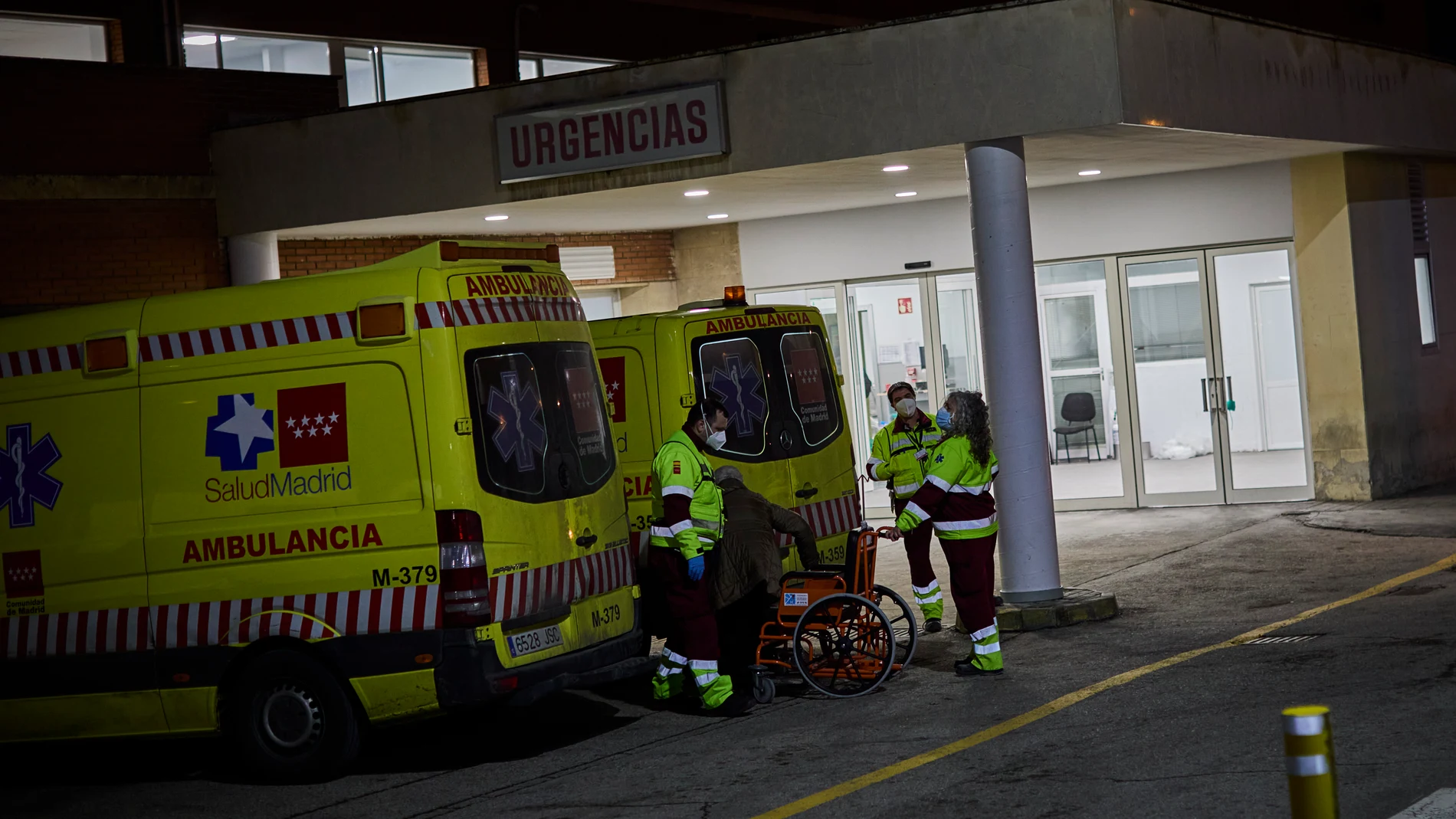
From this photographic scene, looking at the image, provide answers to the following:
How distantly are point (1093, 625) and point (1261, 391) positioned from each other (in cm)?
619

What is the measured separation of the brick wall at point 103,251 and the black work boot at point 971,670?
27.4 ft

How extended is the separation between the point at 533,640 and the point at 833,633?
2.13 metres

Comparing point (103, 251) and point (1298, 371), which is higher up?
point (103, 251)

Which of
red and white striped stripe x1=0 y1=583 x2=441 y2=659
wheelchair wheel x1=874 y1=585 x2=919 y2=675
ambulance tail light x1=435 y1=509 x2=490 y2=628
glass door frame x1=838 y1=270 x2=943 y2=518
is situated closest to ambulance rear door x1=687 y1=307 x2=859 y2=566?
wheelchair wheel x1=874 y1=585 x2=919 y2=675

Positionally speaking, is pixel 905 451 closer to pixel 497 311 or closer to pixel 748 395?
pixel 748 395

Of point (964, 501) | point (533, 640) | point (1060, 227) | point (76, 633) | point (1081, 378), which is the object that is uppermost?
point (1060, 227)

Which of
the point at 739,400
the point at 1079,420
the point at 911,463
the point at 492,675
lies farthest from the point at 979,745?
the point at 1079,420

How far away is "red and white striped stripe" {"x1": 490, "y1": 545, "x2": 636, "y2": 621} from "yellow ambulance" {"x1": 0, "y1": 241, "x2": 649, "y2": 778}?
1cm

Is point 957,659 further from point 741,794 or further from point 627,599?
point 741,794

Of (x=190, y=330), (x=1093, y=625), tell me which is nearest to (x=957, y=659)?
(x=1093, y=625)

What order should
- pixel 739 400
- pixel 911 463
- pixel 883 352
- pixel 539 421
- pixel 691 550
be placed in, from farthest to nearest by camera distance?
pixel 883 352 < pixel 911 463 < pixel 739 400 < pixel 691 550 < pixel 539 421

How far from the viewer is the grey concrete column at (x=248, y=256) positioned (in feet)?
47.1

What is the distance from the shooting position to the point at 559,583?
7.85m

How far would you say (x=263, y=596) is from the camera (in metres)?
7.70
